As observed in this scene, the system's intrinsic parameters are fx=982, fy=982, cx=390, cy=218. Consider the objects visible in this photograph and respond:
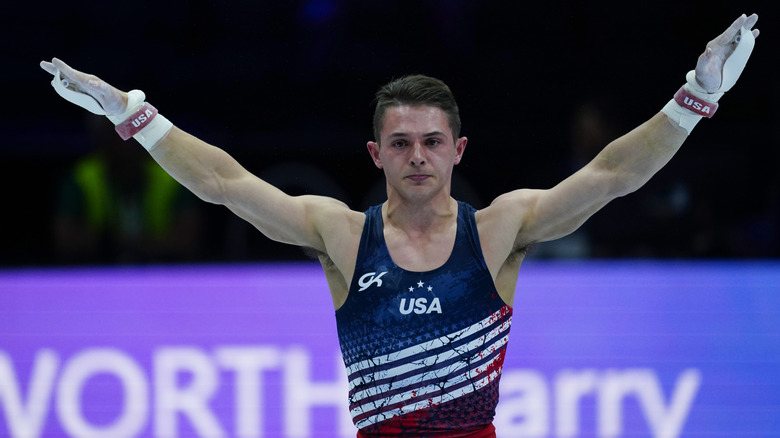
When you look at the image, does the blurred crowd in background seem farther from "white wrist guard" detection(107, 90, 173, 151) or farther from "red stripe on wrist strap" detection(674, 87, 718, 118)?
"red stripe on wrist strap" detection(674, 87, 718, 118)

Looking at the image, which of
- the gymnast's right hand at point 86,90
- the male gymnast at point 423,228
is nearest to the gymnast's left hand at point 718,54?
the male gymnast at point 423,228

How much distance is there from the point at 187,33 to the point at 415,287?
4.16 metres

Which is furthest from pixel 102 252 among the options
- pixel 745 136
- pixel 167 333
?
pixel 745 136

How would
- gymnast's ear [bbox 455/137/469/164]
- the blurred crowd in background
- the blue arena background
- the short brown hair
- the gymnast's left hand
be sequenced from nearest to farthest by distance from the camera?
the gymnast's left hand → the short brown hair → gymnast's ear [bbox 455/137/469/164] → the blue arena background → the blurred crowd in background

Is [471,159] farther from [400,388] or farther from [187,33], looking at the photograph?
[400,388]

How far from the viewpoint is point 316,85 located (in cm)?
693

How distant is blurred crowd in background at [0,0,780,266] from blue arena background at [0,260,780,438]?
0.63 meters

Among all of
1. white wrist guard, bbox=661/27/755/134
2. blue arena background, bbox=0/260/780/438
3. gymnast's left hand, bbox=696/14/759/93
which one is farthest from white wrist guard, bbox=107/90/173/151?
blue arena background, bbox=0/260/780/438

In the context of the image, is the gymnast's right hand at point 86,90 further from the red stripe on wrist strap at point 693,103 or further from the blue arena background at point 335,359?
the blue arena background at point 335,359

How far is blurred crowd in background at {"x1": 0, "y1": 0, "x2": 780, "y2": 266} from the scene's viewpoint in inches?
259

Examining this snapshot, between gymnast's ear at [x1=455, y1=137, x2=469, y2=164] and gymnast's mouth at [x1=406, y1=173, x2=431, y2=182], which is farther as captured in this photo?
gymnast's ear at [x1=455, y1=137, x2=469, y2=164]

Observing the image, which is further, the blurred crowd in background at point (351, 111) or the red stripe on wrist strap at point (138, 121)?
the blurred crowd in background at point (351, 111)

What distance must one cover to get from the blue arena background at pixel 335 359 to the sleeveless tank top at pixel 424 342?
2.36m

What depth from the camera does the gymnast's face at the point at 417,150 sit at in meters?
3.61
